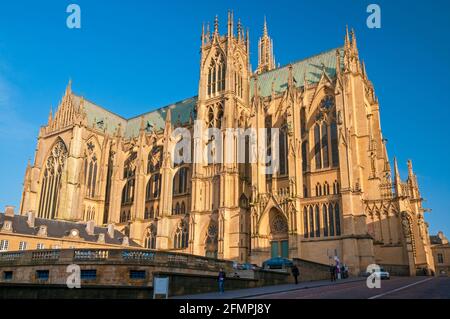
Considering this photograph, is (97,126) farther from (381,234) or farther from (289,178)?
(381,234)

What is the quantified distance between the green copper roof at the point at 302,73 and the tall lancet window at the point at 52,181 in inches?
1265

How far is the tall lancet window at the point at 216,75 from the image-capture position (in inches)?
2238

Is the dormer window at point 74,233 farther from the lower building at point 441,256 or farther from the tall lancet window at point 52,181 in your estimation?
the lower building at point 441,256

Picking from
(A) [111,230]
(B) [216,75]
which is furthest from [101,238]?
(B) [216,75]

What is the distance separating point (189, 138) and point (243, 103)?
368 inches

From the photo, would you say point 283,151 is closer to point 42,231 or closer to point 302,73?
point 302,73

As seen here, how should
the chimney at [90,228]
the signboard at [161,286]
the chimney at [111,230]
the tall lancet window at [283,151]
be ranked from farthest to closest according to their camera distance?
1. the chimney at [111,230]
2. the chimney at [90,228]
3. the tall lancet window at [283,151]
4. the signboard at [161,286]

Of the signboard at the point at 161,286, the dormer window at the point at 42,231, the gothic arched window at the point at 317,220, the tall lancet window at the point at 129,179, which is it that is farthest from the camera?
the tall lancet window at the point at 129,179

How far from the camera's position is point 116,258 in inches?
1022

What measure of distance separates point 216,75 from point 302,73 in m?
11.5

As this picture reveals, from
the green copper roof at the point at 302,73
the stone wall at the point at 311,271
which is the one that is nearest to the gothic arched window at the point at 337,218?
the stone wall at the point at 311,271

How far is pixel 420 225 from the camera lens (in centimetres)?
4997

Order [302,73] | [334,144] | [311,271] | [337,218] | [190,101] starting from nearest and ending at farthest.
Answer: [311,271]
[337,218]
[334,144]
[302,73]
[190,101]
